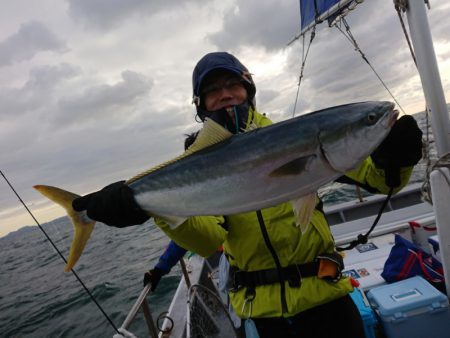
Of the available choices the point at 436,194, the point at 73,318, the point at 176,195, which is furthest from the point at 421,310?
the point at 73,318

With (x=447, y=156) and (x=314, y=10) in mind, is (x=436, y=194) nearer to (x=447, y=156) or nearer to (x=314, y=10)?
(x=447, y=156)

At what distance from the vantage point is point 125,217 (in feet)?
8.67

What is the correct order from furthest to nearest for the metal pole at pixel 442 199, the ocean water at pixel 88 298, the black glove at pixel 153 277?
1. the ocean water at pixel 88 298
2. the black glove at pixel 153 277
3. the metal pole at pixel 442 199

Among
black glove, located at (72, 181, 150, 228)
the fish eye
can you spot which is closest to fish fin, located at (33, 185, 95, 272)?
black glove, located at (72, 181, 150, 228)

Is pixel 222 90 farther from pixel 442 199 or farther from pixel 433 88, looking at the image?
pixel 442 199

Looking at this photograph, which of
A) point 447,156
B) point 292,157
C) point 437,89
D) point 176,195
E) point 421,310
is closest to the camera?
point 292,157

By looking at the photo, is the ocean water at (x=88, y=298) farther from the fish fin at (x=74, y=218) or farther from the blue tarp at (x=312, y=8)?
the fish fin at (x=74, y=218)

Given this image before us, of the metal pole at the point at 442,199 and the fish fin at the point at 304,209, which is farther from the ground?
the fish fin at the point at 304,209

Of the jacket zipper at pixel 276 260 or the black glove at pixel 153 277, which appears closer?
the jacket zipper at pixel 276 260

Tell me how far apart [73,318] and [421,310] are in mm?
13711

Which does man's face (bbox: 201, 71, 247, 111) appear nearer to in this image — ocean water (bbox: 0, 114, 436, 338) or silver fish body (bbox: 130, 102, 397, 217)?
silver fish body (bbox: 130, 102, 397, 217)

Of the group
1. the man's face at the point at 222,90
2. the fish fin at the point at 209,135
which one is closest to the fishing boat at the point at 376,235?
the fish fin at the point at 209,135

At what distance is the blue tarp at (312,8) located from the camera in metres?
10.5

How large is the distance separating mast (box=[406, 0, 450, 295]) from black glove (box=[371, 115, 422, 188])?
1.05m
